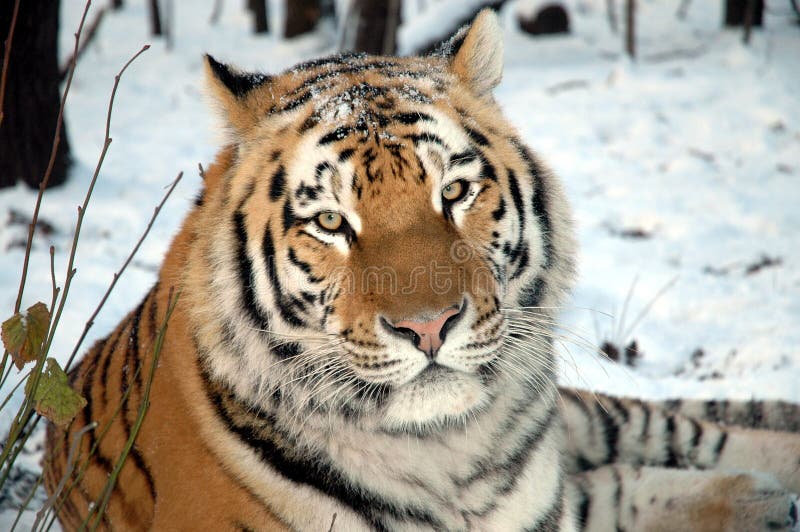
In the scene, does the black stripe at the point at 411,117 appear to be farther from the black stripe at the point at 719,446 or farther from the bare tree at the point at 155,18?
the bare tree at the point at 155,18

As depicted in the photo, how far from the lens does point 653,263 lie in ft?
13.9

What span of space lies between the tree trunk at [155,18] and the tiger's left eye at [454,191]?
7856mm

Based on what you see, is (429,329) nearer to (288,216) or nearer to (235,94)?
(288,216)

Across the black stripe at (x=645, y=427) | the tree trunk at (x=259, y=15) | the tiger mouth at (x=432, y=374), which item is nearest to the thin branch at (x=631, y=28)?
the tree trunk at (x=259, y=15)

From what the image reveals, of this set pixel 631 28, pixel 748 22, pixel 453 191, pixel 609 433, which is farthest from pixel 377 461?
pixel 748 22

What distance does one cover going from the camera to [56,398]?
4.91 ft

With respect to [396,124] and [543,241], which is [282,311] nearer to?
[396,124]

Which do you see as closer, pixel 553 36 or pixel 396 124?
pixel 396 124

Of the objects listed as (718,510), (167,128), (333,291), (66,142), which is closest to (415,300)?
(333,291)

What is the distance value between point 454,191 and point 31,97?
3.43 m

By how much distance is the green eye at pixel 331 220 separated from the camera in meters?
1.92

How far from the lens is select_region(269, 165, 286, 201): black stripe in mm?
1970

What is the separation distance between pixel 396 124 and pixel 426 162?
0.12m

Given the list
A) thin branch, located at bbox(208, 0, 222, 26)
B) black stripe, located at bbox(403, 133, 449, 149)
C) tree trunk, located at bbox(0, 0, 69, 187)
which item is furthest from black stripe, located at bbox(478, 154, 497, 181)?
thin branch, located at bbox(208, 0, 222, 26)
